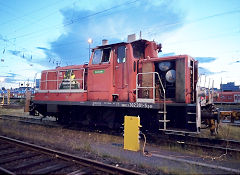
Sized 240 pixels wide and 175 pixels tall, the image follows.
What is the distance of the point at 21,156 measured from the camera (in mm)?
5734

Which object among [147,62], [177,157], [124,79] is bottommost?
[177,157]

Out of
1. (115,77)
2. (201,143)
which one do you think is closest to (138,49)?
(115,77)

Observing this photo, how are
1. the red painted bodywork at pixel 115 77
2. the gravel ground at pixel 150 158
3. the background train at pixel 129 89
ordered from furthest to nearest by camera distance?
the red painted bodywork at pixel 115 77 → the background train at pixel 129 89 → the gravel ground at pixel 150 158

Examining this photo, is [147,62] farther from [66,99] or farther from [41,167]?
[41,167]

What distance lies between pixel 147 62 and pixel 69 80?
425 centimetres

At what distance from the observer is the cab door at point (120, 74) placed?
8.74 m

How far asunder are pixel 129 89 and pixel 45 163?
14.8 feet

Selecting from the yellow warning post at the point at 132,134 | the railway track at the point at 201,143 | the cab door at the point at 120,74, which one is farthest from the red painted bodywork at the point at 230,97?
the yellow warning post at the point at 132,134

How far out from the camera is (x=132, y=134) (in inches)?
271

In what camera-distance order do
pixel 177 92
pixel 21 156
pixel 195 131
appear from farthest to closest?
pixel 177 92 < pixel 195 131 < pixel 21 156

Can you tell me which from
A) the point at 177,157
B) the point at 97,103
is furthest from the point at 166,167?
the point at 97,103

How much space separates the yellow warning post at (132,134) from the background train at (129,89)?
83 centimetres

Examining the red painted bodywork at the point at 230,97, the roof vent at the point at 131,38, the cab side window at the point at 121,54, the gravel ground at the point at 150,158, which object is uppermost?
the roof vent at the point at 131,38

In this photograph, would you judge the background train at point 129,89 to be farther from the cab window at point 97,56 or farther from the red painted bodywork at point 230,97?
the red painted bodywork at point 230,97
